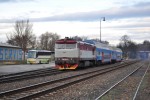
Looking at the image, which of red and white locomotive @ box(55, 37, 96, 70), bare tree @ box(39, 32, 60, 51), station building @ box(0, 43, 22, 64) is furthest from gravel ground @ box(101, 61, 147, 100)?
bare tree @ box(39, 32, 60, 51)

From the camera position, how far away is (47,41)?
139 metres

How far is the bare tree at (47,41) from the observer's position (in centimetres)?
13136

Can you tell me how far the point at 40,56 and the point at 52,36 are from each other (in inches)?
3276

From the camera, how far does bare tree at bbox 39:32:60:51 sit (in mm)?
131363

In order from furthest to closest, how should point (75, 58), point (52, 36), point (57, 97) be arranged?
point (52, 36) → point (75, 58) → point (57, 97)

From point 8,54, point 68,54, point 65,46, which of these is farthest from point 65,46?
point 8,54

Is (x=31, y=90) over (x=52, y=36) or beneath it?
beneath

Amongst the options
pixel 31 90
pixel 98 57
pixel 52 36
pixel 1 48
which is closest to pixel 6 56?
pixel 1 48

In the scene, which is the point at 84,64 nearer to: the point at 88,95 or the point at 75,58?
the point at 75,58

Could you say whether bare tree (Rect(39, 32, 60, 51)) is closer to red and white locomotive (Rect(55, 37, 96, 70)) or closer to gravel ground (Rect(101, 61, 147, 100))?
red and white locomotive (Rect(55, 37, 96, 70))

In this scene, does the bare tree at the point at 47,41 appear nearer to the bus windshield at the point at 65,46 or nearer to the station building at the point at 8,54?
the station building at the point at 8,54

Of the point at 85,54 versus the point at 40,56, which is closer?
the point at 85,54

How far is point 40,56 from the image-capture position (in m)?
63.6

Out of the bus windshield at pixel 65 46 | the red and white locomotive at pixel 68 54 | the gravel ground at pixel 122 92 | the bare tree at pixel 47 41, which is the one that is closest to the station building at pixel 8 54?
the bus windshield at pixel 65 46
